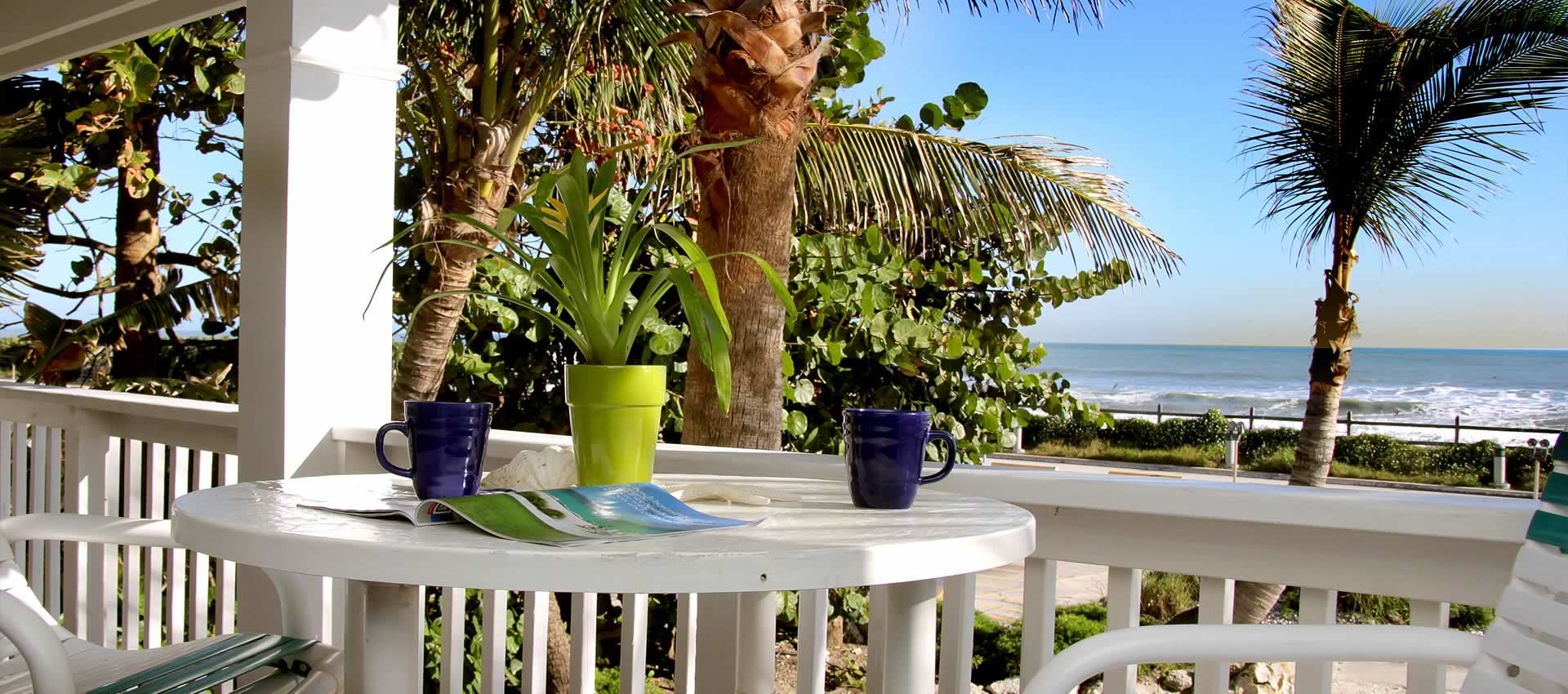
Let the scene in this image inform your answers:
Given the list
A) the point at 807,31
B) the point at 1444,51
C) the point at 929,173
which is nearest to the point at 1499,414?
the point at 1444,51

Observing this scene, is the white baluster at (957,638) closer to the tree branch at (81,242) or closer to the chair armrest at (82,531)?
the chair armrest at (82,531)

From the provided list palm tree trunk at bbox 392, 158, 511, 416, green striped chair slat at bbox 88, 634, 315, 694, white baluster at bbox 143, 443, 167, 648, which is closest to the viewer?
green striped chair slat at bbox 88, 634, 315, 694

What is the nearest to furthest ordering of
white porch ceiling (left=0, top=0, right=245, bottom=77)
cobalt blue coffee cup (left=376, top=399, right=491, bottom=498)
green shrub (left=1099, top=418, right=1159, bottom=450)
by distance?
cobalt blue coffee cup (left=376, top=399, right=491, bottom=498)
white porch ceiling (left=0, top=0, right=245, bottom=77)
green shrub (left=1099, top=418, right=1159, bottom=450)

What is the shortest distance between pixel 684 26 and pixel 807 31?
1.29m

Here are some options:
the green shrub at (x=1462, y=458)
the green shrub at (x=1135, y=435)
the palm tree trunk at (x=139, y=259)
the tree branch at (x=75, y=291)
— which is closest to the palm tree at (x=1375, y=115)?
the palm tree trunk at (x=139, y=259)

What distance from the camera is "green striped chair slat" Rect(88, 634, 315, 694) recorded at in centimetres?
123

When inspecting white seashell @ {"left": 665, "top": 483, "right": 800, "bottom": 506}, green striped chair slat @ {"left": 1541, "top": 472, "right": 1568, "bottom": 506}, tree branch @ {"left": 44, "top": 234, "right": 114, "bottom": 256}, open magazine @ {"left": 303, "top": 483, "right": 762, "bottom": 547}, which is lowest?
white seashell @ {"left": 665, "top": 483, "right": 800, "bottom": 506}

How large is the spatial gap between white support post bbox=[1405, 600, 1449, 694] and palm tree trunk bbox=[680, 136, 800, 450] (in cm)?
218

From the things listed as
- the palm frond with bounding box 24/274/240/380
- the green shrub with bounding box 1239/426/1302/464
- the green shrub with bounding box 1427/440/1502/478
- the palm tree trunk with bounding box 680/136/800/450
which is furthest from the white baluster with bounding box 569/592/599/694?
the green shrub with bounding box 1427/440/1502/478

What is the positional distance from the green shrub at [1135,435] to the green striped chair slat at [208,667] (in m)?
27.5

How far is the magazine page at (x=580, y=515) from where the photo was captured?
34.4 inches

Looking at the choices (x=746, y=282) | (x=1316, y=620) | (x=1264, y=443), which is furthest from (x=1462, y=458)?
(x=1316, y=620)

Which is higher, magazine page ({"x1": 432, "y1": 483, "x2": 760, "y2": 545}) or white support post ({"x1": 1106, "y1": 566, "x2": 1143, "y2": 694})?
magazine page ({"x1": 432, "y1": 483, "x2": 760, "y2": 545})

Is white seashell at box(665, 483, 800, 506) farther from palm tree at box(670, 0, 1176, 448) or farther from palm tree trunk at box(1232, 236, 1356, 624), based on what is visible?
palm tree trunk at box(1232, 236, 1356, 624)
